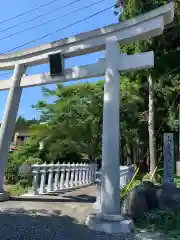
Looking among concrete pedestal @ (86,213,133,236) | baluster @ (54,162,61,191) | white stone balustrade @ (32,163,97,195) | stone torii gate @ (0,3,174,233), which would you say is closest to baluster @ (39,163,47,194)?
white stone balustrade @ (32,163,97,195)

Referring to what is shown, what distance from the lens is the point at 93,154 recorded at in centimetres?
1839

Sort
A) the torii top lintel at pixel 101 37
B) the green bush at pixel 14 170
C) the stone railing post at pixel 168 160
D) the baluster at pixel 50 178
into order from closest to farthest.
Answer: the torii top lintel at pixel 101 37 < the stone railing post at pixel 168 160 < the baluster at pixel 50 178 < the green bush at pixel 14 170

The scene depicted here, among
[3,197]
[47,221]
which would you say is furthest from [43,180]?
[47,221]

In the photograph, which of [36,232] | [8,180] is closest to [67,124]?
[8,180]

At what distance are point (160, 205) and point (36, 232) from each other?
279 cm

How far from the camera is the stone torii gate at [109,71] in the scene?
570 centimetres

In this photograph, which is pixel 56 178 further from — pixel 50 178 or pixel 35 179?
pixel 35 179

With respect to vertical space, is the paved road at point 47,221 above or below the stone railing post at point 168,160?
below

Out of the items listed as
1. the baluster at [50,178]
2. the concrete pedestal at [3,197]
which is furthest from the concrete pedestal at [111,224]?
the baluster at [50,178]

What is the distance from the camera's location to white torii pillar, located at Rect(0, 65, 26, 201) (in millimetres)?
8258

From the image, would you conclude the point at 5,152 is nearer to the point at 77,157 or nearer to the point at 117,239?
the point at 117,239

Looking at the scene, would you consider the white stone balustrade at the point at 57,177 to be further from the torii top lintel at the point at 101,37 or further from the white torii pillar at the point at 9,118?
the torii top lintel at the point at 101,37

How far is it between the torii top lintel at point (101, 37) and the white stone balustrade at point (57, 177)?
3782 mm

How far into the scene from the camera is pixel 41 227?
502cm
